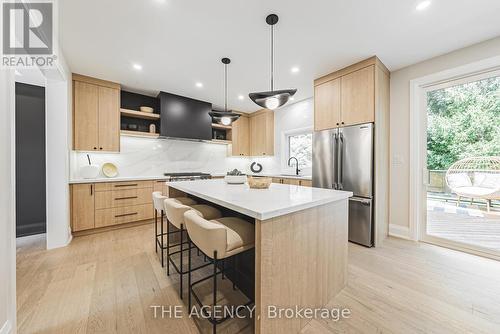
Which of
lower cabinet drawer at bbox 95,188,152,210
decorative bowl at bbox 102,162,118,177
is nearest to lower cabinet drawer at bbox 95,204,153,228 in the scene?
lower cabinet drawer at bbox 95,188,152,210

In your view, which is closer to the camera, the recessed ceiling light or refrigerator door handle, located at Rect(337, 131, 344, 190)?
the recessed ceiling light

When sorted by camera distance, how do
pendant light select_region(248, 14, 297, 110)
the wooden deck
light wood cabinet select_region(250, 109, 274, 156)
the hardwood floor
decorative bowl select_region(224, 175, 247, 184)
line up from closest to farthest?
the hardwood floor < pendant light select_region(248, 14, 297, 110) < decorative bowl select_region(224, 175, 247, 184) < the wooden deck < light wood cabinet select_region(250, 109, 274, 156)

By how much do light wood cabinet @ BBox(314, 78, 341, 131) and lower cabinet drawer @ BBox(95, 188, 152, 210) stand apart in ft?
10.9

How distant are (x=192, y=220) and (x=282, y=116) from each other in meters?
4.09

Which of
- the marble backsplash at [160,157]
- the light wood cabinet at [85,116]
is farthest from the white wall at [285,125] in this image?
the light wood cabinet at [85,116]

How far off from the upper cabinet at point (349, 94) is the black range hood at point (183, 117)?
2421 mm

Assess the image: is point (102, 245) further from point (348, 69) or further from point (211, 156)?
point (348, 69)

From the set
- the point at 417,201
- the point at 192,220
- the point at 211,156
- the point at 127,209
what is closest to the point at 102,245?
the point at 127,209

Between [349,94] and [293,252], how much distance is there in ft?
8.45

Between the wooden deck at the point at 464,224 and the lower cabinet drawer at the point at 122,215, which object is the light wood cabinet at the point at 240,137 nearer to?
the lower cabinet drawer at the point at 122,215

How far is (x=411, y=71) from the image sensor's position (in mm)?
2826

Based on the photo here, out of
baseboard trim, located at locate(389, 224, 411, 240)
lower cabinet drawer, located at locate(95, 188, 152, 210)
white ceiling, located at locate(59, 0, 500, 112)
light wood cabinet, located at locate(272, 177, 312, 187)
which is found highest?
white ceiling, located at locate(59, 0, 500, 112)

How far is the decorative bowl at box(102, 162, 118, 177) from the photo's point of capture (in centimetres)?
359

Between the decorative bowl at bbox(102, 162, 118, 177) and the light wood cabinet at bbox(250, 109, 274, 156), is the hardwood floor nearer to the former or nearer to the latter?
the decorative bowl at bbox(102, 162, 118, 177)
